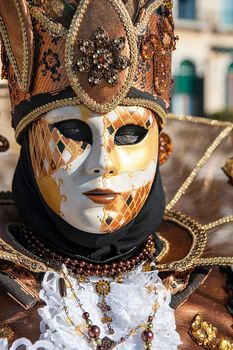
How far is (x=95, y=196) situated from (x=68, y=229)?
116 millimetres

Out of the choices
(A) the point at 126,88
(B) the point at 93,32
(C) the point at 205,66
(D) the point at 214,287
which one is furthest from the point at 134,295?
(C) the point at 205,66

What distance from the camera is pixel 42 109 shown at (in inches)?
72.3

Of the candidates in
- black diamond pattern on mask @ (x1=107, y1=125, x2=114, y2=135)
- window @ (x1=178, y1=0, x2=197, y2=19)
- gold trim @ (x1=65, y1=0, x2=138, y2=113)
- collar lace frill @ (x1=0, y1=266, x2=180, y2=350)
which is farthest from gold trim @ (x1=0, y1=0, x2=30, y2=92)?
window @ (x1=178, y1=0, x2=197, y2=19)

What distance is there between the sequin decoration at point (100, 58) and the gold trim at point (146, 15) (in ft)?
0.22

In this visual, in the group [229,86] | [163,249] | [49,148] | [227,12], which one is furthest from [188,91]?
[49,148]

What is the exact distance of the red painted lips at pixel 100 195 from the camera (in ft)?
5.87

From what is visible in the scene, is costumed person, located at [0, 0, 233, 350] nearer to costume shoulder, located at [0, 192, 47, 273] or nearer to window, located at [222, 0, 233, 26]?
costume shoulder, located at [0, 192, 47, 273]

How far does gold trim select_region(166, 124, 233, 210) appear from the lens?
2.39 meters

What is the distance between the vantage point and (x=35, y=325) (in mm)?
1739

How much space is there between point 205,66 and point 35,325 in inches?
442

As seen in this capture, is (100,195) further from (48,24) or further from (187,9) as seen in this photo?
(187,9)

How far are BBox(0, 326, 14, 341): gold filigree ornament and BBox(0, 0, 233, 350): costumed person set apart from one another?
0.01 meters

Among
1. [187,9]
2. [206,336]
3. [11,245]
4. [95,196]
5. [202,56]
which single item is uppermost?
[95,196]

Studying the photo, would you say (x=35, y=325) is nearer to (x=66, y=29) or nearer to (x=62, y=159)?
(x=62, y=159)
